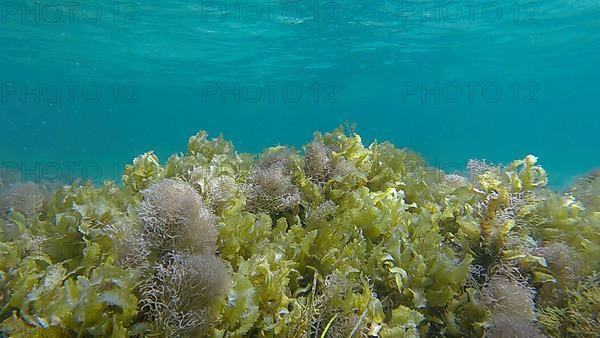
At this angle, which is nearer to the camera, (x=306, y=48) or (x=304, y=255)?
(x=304, y=255)

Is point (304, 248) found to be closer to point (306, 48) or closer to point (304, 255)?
point (304, 255)

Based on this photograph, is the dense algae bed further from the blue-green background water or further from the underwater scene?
the blue-green background water

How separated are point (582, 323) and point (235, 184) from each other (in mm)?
2654

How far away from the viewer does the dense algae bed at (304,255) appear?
210 cm

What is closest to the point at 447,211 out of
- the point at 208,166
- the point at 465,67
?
the point at 208,166

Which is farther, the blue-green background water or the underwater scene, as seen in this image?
the blue-green background water

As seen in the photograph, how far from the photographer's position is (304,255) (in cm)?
272

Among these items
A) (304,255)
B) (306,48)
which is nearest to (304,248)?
(304,255)

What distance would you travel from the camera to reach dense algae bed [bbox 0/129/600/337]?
6.89 ft

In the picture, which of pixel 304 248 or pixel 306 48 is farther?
pixel 306 48

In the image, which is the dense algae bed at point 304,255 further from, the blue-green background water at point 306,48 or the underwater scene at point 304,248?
the blue-green background water at point 306,48

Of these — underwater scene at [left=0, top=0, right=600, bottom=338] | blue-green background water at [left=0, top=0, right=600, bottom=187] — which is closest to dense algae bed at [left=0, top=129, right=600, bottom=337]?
underwater scene at [left=0, top=0, right=600, bottom=338]

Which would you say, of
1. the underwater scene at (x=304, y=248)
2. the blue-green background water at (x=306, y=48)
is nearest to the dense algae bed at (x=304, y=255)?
the underwater scene at (x=304, y=248)

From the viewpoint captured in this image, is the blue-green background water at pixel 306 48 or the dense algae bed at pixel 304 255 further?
the blue-green background water at pixel 306 48
